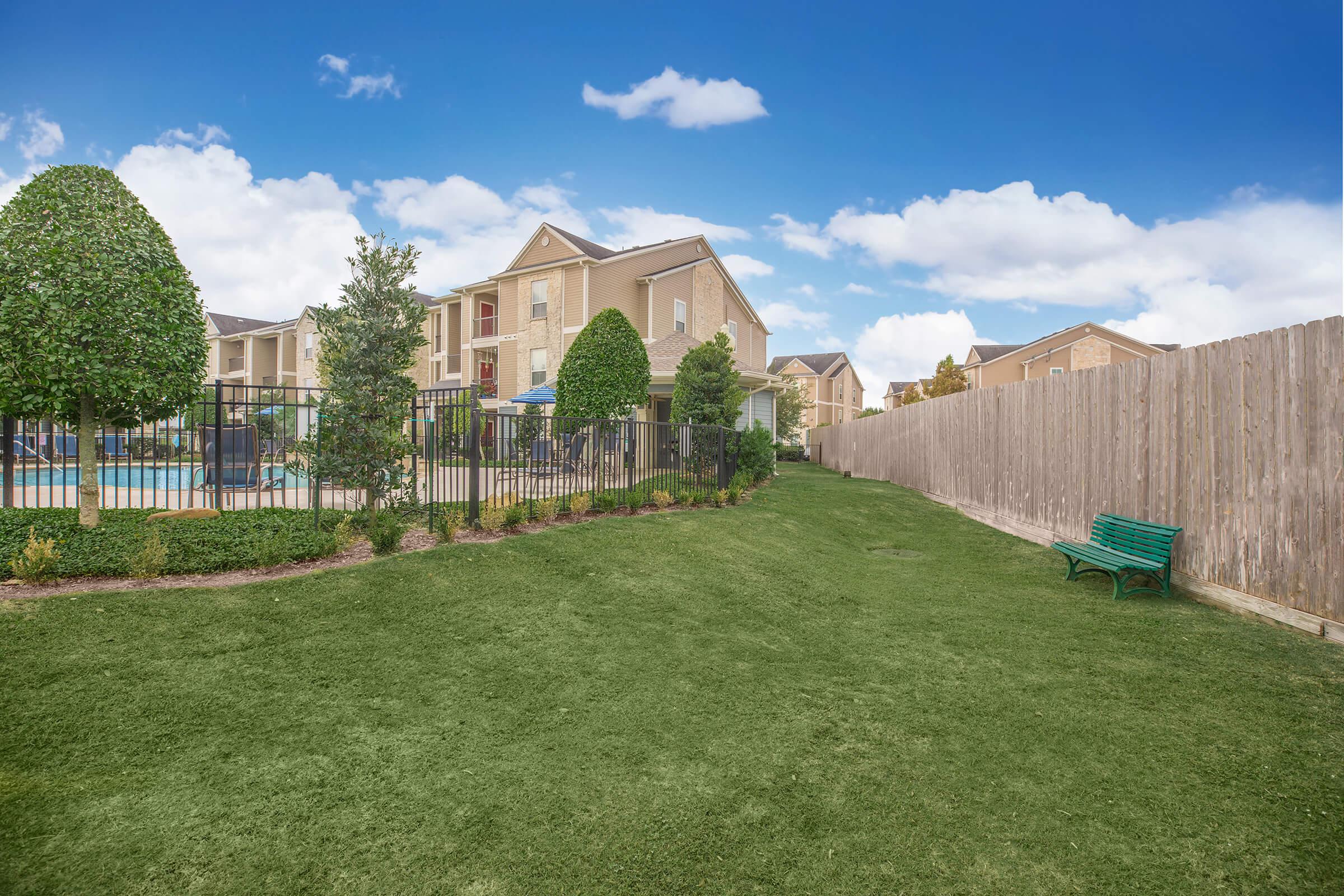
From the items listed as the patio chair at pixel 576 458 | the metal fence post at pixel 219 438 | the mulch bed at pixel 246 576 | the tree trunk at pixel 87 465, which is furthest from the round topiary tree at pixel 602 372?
the tree trunk at pixel 87 465

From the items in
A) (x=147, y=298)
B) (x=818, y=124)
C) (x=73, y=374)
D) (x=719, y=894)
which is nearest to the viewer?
(x=719, y=894)

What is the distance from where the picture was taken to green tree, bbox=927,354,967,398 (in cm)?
4022

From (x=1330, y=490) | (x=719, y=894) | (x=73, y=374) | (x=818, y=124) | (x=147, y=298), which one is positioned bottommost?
(x=719, y=894)

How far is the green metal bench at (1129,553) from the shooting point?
6.39 metres

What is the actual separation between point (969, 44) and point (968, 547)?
10.3 meters

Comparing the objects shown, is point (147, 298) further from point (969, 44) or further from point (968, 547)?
point (969, 44)

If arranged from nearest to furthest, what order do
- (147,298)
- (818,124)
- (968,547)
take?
Result: (147,298) → (968,547) → (818,124)

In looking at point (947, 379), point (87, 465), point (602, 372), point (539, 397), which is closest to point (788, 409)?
point (947, 379)

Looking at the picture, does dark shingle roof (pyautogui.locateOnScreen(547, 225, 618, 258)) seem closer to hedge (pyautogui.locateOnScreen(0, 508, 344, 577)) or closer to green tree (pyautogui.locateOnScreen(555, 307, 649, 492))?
green tree (pyautogui.locateOnScreen(555, 307, 649, 492))

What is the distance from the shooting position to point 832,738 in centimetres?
361

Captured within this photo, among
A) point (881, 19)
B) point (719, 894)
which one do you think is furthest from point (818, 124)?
point (719, 894)

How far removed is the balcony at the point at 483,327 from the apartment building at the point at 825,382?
32.6m

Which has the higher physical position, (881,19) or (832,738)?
(881,19)

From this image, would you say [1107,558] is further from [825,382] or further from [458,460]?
[825,382]
